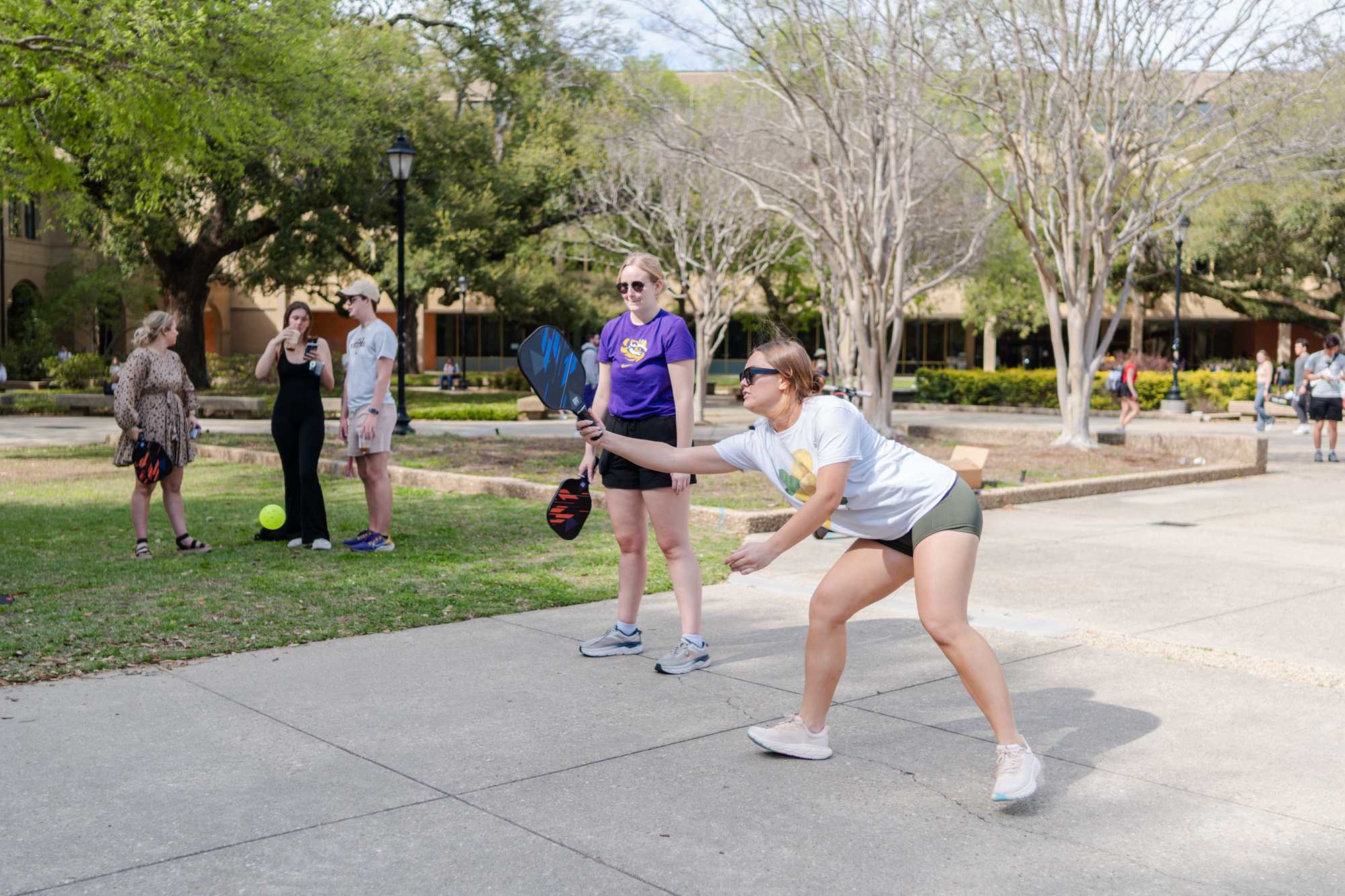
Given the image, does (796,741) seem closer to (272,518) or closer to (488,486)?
(272,518)

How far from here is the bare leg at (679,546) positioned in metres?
5.83

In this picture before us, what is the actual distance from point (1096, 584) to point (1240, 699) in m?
2.80

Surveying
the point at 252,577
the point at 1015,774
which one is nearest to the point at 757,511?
the point at 252,577

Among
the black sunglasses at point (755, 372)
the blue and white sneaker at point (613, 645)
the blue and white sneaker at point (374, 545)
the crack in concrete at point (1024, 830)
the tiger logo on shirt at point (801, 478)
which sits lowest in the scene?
the crack in concrete at point (1024, 830)

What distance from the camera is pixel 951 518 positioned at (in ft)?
13.9

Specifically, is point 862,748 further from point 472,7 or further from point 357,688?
point 472,7

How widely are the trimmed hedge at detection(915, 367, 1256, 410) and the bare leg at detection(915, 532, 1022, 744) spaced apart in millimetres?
30918

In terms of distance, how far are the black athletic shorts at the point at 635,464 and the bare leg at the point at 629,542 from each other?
0.05 m

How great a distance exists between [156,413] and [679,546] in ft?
15.1

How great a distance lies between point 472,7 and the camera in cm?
3572

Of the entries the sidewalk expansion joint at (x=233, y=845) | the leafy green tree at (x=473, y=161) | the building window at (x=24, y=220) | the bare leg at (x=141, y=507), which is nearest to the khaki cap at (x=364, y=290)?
the bare leg at (x=141, y=507)

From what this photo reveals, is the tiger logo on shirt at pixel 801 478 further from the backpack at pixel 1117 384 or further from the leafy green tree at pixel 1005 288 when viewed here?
the leafy green tree at pixel 1005 288

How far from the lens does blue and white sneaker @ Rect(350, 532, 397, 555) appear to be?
906 centimetres

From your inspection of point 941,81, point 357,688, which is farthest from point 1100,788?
point 941,81
